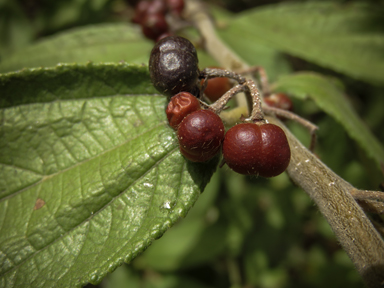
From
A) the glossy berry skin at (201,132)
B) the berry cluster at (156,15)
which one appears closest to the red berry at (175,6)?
the berry cluster at (156,15)

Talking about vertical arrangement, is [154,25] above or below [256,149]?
below

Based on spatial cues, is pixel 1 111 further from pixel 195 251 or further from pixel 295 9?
pixel 295 9

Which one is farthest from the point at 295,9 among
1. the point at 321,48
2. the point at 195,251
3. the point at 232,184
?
the point at 195,251

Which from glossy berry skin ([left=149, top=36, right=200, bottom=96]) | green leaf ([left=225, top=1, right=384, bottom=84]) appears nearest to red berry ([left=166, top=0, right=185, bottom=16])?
green leaf ([left=225, top=1, right=384, bottom=84])

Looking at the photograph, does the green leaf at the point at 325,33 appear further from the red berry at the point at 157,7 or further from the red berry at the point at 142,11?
the red berry at the point at 142,11

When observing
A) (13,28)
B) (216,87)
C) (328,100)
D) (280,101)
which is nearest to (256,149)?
(216,87)

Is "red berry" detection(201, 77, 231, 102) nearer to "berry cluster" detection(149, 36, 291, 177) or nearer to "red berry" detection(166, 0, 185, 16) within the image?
"berry cluster" detection(149, 36, 291, 177)

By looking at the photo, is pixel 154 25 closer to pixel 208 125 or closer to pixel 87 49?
pixel 87 49
